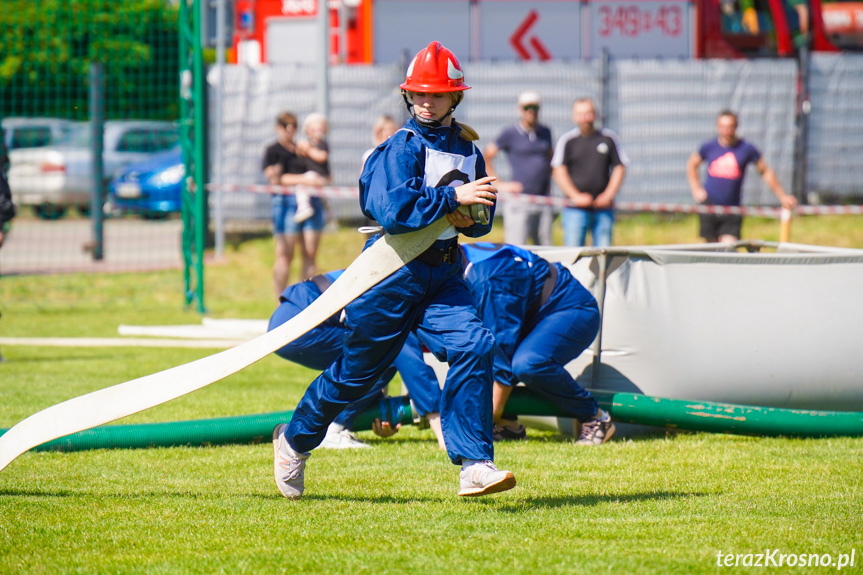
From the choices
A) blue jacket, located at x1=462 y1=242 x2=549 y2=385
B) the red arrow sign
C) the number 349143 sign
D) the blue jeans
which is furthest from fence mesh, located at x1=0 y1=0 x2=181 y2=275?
blue jacket, located at x1=462 y1=242 x2=549 y2=385

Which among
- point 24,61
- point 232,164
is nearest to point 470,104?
point 232,164

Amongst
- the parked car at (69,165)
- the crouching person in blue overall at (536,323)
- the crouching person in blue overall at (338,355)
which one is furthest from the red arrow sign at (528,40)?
the crouching person in blue overall at (338,355)

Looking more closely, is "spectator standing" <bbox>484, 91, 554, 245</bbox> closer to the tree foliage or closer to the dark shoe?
the tree foliage

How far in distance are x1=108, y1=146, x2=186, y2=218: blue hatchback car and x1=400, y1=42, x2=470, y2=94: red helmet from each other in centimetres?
1097

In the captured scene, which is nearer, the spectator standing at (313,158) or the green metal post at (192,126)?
the spectator standing at (313,158)

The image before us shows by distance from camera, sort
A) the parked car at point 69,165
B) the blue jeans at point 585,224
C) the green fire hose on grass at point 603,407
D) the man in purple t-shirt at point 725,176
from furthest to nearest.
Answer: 1. the parked car at point 69,165
2. the man in purple t-shirt at point 725,176
3. the blue jeans at point 585,224
4. the green fire hose on grass at point 603,407

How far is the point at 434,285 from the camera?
4305 millimetres

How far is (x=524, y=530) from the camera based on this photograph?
3.92 m

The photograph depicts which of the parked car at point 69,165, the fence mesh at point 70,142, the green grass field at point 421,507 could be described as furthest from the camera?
the fence mesh at point 70,142

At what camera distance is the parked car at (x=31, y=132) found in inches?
573

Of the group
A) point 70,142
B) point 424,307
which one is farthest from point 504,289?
point 70,142

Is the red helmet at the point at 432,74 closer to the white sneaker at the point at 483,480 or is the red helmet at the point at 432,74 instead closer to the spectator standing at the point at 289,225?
the white sneaker at the point at 483,480

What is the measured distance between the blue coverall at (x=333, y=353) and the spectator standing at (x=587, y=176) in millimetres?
5316

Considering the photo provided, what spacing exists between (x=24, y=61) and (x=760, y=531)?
14.4 m
